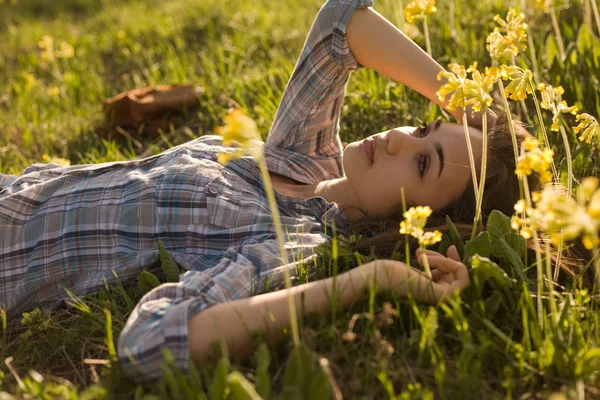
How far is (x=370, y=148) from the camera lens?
2.43 meters

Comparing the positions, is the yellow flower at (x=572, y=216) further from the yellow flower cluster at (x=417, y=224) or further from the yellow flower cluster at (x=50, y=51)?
the yellow flower cluster at (x=50, y=51)

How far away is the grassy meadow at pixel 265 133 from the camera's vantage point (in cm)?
166

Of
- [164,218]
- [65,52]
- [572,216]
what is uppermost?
[65,52]

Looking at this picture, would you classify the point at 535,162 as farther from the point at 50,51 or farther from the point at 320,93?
the point at 50,51

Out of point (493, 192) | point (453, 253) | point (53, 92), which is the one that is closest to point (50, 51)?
point (53, 92)

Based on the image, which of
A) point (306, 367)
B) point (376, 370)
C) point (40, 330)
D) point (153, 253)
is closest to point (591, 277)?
point (376, 370)

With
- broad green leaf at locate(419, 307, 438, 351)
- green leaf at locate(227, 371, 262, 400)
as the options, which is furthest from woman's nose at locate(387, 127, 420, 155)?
green leaf at locate(227, 371, 262, 400)

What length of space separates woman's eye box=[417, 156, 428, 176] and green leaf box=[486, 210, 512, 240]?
363 mm

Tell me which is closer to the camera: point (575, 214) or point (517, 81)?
point (575, 214)

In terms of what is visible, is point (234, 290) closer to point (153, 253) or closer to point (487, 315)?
point (153, 253)

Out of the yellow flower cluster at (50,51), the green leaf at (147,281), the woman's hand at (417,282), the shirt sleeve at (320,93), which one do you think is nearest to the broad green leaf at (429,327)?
the woman's hand at (417,282)

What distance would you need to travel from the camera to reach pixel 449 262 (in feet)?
6.30

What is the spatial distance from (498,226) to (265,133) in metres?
1.59

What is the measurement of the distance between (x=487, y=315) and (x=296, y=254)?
2.03 feet
